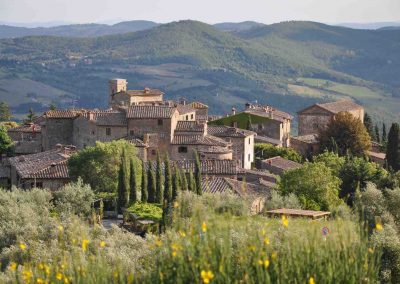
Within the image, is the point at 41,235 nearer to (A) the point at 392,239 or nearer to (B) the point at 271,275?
(A) the point at 392,239

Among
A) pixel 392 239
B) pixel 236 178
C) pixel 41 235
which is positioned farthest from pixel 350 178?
pixel 392 239

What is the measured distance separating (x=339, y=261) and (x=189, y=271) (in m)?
3.14

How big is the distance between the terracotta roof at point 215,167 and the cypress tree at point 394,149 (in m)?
19.7

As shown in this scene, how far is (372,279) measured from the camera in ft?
61.9

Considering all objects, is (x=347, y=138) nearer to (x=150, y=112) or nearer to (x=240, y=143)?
(x=240, y=143)

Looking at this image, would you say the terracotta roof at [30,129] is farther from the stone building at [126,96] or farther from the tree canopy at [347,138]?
the tree canopy at [347,138]

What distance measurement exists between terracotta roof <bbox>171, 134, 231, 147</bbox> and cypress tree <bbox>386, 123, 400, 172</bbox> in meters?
15.7

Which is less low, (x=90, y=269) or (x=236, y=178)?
(x=90, y=269)

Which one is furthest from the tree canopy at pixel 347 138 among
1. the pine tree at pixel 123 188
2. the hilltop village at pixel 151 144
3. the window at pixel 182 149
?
the pine tree at pixel 123 188

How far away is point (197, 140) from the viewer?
231 ft

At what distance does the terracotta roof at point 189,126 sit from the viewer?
72875mm

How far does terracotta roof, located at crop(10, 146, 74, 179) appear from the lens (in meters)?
62.2

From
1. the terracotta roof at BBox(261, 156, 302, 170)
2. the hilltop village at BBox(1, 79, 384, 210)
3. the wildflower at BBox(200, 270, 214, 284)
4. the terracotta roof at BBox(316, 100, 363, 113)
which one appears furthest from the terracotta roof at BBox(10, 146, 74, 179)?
the wildflower at BBox(200, 270, 214, 284)

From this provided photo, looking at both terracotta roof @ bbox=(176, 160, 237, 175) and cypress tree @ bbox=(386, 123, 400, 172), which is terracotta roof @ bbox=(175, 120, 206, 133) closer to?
terracotta roof @ bbox=(176, 160, 237, 175)
